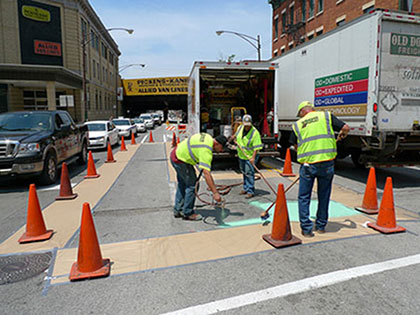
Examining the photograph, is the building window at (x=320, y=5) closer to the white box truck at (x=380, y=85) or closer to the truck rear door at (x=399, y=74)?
the white box truck at (x=380, y=85)

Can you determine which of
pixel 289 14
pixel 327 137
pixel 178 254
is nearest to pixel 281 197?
pixel 327 137

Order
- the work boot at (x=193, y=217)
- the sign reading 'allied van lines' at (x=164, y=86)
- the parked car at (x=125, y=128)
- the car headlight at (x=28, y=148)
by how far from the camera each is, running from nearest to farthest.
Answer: the work boot at (x=193, y=217) → the car headlight at (x=28, y=148) → the parked car at (x=125, y=128) → the sign reading 'allied van lines' at (x=164, y=86)

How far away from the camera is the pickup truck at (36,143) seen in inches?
300

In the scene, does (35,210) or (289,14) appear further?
(289,14)

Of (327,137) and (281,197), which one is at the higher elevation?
(327,137)

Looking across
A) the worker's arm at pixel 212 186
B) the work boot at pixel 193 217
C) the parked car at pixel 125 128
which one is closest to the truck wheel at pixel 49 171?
the work boot at pixel 193 217

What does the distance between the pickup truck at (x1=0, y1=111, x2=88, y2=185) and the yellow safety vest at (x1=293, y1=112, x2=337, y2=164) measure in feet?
20.8

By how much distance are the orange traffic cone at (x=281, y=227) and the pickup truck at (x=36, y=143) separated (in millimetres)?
6083

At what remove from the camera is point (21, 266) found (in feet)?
13.3

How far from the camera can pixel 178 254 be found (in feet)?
14.1

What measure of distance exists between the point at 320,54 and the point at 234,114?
4.29 m

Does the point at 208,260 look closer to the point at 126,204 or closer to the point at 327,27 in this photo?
the point at 126,204

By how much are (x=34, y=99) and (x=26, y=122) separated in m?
24.3

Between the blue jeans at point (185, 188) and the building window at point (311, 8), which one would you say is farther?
the building window at point (311, 8)
